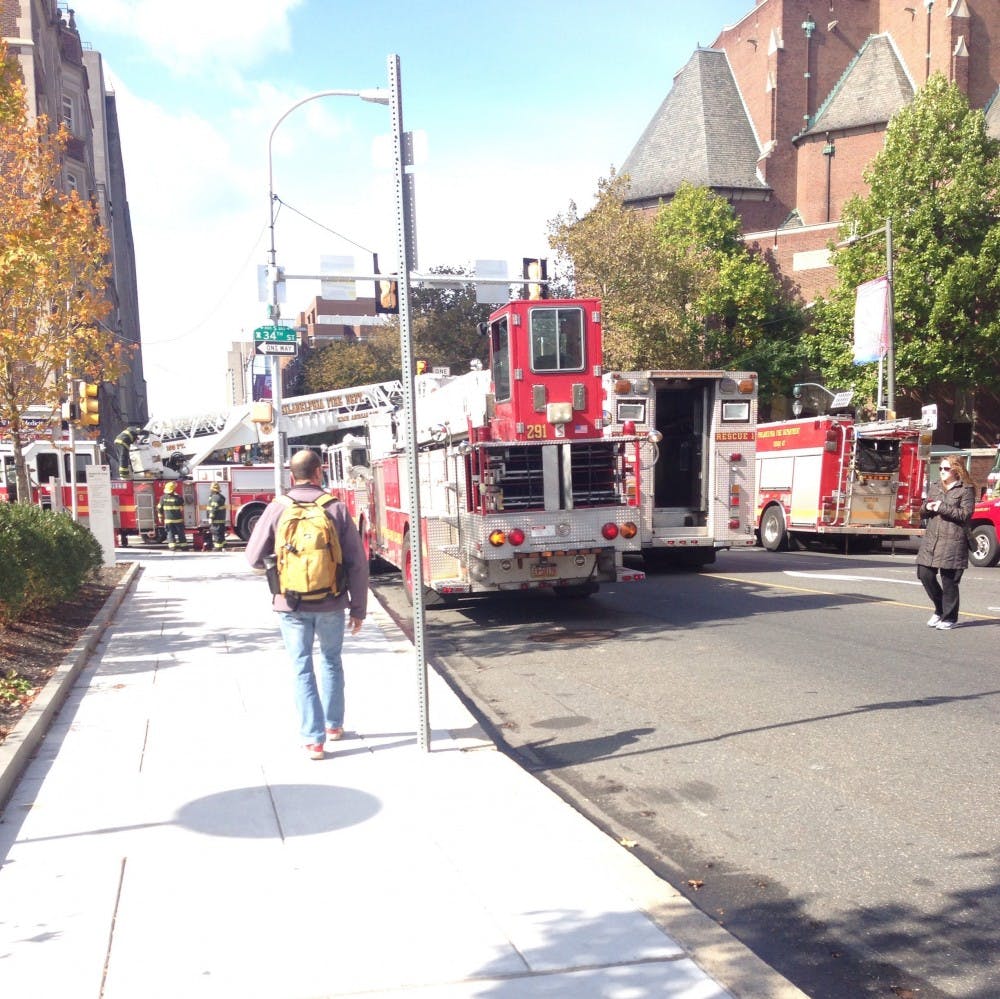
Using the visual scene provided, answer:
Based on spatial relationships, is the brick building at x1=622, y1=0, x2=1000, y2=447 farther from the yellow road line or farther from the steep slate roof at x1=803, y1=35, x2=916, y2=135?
the yellow road line

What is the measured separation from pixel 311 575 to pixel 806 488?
1755cm

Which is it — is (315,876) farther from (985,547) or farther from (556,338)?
(985,547)

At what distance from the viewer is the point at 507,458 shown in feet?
36.3

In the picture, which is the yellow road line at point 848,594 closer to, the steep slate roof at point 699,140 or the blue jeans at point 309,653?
the blue jeans at point 309,653

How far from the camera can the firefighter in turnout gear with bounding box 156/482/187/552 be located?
22.6 meters

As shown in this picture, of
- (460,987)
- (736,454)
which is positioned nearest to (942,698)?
(460,987)

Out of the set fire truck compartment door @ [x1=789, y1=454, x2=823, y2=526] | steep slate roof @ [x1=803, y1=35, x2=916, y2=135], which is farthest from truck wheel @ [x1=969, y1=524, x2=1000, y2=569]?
steep slate roof @ [x1=803, y1=35, x2=916, y2=135]

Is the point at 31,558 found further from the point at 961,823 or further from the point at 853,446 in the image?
the point at 853,446

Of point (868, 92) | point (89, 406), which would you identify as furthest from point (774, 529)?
point (868, 92)

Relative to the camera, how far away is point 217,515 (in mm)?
23219

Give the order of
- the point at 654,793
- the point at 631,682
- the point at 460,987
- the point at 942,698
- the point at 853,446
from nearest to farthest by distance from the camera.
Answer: the point at 460,987, the point at 654,793, the point at 942,698, the point at 631,682, the point at 853,446

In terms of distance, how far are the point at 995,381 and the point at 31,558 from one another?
37543mm

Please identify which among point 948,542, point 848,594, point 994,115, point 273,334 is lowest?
point 848,594

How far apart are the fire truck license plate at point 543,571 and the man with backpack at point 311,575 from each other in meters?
5.48
